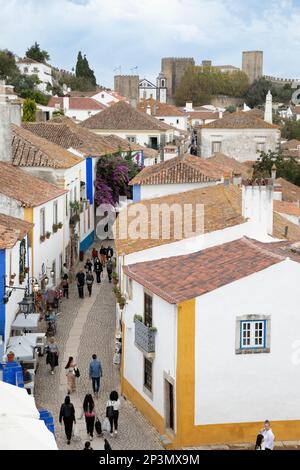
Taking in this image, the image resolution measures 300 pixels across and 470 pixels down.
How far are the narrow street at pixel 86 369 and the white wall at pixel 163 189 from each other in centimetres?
436

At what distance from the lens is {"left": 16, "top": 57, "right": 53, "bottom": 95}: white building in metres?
112

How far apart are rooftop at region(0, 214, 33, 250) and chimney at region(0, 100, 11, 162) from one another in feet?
23.5

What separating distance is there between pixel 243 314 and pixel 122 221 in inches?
463

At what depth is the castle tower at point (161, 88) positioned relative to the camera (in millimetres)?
152375

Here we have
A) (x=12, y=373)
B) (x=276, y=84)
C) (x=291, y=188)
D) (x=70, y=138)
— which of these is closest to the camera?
(x=12, y=373)

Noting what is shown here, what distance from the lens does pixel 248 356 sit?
19.2 m

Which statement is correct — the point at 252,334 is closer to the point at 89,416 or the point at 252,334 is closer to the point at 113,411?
the point at 113,411

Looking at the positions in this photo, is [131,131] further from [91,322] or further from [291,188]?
[91,322]

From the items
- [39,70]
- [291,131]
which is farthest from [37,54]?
[291,131]

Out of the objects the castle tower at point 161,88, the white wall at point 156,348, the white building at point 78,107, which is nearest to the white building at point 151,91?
the castle tower at point 161,88

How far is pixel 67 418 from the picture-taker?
19.2 meters

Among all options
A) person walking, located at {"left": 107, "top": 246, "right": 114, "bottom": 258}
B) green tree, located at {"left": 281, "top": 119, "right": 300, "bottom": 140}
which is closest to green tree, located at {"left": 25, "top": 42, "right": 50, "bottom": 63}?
green tree, located at {"left": 281, "top": 119, "right": 300, "bottom": 140}

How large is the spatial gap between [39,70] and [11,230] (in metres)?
94.8
